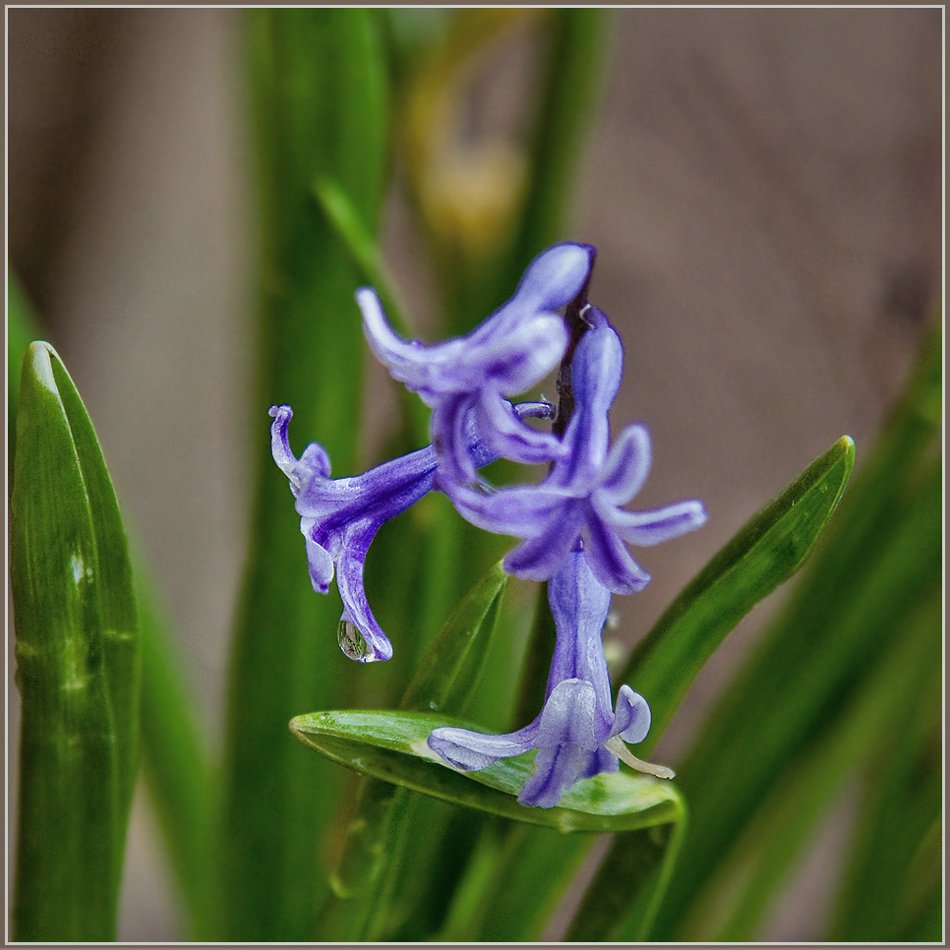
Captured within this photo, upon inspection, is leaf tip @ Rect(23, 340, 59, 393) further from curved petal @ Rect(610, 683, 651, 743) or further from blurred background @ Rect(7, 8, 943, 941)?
blurred background @ Rect(7, 8, 943, 941)

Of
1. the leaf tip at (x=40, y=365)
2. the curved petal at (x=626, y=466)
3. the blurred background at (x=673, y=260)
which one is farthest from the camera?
the blurred background at (x=673, y=260)

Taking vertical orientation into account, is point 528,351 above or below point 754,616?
above

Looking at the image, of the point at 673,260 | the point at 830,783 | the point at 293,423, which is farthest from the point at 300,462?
the point at 673,260

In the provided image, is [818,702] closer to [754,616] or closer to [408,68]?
[408,68]

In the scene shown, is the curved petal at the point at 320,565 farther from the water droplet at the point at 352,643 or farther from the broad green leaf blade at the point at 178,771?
the broad green leaf blade at the point at 178,771

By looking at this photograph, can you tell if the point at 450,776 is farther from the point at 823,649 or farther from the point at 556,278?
the point at 823,649

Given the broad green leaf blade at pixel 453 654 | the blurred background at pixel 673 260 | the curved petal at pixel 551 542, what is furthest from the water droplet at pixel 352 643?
the blurred background at pixel 673 260

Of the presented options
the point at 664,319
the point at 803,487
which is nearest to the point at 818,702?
the point at 803,487
